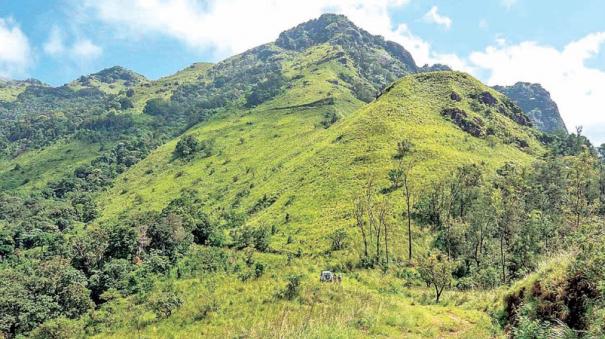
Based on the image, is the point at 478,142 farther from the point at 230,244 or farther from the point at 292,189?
the point at 230,244

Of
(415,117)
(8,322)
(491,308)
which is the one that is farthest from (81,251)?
(415,117)

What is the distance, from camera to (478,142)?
9994 cm

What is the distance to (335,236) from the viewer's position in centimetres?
6325

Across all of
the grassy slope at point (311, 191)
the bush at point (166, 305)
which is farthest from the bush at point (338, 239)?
the bush at point (166, 305)

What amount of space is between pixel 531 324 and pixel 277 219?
63169mm

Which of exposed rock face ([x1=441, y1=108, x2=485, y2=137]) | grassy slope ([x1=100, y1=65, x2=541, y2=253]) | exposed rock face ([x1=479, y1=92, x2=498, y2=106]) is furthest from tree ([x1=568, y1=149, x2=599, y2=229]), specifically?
exposed rock face ([x1=479, y1=92, x2=498, y2=106])

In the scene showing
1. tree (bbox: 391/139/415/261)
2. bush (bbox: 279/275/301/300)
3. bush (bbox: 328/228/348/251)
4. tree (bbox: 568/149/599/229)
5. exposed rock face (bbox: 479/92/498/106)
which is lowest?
bush (bbox: 279/275/301/300)

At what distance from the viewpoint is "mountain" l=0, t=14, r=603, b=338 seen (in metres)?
32.3

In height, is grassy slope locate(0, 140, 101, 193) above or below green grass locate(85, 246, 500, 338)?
above

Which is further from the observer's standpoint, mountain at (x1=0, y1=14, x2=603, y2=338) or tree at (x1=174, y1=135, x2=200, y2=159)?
tree at (x1=174, y1=135, x2=200, y2=159)

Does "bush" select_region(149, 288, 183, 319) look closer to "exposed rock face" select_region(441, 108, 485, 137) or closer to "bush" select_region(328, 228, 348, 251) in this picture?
"bush" select_region(328, 228, 348, 251)

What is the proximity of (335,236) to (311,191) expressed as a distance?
70.0ft

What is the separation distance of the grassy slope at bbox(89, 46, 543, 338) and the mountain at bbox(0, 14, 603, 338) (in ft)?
1.05

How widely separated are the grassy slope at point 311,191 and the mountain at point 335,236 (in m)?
0.32
